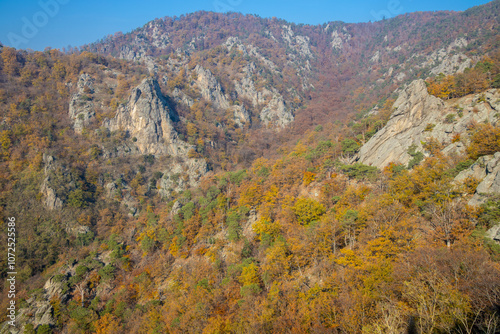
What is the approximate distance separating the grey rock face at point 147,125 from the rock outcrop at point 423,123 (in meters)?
60.4

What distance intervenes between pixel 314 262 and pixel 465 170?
1759cm

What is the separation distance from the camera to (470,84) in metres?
34.8

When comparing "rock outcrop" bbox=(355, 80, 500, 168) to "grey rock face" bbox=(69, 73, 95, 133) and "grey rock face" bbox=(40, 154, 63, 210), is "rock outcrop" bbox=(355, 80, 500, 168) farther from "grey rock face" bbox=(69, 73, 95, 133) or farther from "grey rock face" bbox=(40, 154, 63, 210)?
"grey rock face" bbox=(69, 73, 95, 133)

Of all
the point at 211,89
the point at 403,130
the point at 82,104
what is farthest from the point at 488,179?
the point at 211,89

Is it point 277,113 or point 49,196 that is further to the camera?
point 277,113

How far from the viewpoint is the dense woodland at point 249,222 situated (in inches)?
623

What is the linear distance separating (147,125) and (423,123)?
249 ft

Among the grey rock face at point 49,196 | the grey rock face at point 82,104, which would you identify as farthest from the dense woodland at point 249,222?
the grey rock face at point 82,104

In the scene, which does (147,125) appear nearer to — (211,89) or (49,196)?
(49,196)

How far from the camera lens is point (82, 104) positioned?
265ft

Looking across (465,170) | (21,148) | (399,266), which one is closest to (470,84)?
(465,170)

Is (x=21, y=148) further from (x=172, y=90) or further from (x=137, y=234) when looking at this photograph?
(x=172, y=90)

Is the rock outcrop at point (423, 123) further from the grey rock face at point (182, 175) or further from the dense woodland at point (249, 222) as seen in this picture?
the grey rock face at point (182, 175)

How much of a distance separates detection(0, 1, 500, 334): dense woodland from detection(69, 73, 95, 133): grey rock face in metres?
2.26
